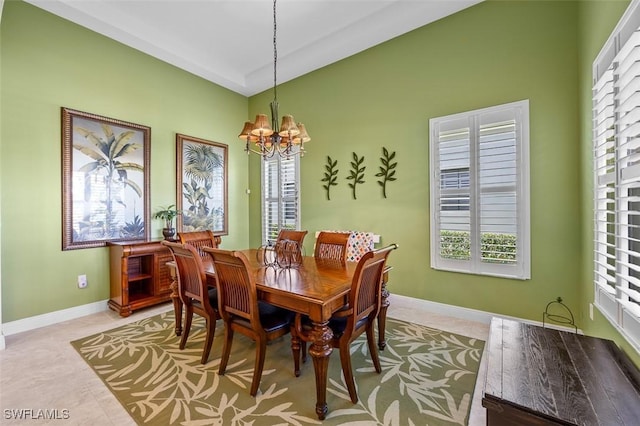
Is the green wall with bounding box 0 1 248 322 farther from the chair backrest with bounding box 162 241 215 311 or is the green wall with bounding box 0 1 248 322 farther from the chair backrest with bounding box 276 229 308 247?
the chair backrest with bounding box 276 229 308 247

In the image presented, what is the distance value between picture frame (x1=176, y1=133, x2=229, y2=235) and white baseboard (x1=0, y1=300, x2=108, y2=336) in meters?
1.39

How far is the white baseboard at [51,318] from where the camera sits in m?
2.86

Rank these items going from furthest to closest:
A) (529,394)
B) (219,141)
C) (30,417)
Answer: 1. (219,141)
2. (30,417)
3. (529,394)

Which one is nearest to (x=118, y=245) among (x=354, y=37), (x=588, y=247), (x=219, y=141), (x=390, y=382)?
(x=219, y=141)

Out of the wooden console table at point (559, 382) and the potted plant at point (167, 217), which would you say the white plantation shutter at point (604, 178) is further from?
the potted plant at point (167, 217)

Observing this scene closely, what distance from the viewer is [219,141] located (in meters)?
4.89

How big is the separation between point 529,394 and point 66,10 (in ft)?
17.1

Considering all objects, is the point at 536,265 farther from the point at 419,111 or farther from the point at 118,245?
the point at 118,245

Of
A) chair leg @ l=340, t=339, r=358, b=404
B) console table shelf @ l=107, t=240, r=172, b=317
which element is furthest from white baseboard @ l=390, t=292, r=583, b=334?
console table shelf @ l=107, t=240, r=172, b=317

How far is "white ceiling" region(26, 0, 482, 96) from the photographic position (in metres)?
3.22

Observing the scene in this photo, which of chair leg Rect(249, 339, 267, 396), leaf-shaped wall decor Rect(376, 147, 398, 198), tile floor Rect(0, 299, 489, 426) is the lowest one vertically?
tile floor Rect(0, 299, 489, 426)

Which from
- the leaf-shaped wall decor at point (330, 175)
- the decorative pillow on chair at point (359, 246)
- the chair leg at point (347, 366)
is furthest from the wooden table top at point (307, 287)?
the leaf-shaped wall decor at point (330, 175)

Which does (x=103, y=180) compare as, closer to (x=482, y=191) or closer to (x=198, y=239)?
(x=198, y=239)

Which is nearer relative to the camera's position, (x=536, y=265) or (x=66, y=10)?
(x=536, y=265)
